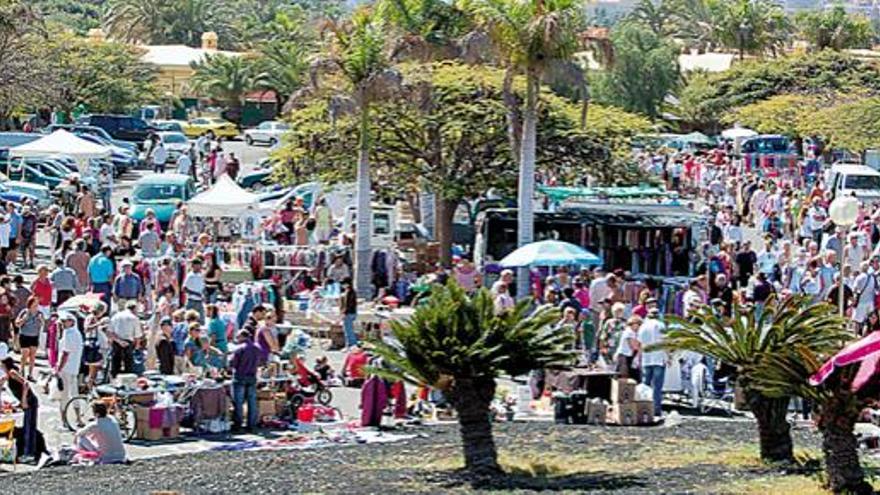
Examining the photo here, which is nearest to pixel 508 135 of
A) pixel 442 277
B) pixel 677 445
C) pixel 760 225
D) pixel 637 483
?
pixel 442 277

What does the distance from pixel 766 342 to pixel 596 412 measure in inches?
185

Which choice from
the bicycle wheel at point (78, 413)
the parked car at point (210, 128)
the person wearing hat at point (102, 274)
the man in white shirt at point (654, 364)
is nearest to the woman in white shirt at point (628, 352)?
the man in white shirt at point (654, 364)

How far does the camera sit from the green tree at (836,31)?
3632 inches

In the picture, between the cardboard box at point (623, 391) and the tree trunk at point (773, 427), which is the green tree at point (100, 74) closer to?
the cardboard box at point (623, 391)

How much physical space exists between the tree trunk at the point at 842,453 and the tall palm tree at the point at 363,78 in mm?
16164

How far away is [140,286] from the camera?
27.4 m

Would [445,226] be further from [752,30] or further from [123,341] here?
[752,30]

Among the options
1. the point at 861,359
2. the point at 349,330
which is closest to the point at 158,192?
the point at 349,330

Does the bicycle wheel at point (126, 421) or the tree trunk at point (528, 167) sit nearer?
Answer: the bicycle wheel at point (126, 421)

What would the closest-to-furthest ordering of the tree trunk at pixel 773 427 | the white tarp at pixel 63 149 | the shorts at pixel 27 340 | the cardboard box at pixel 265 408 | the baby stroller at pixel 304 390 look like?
the tree trunk at pixel 773 427 → the cardboard box at pixel 265 408 → the baby stroller at pixel 304 390 → the shorts at pixel 27 340 → the white tarp at pixel 63 149

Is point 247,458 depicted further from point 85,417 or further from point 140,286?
point 140,286

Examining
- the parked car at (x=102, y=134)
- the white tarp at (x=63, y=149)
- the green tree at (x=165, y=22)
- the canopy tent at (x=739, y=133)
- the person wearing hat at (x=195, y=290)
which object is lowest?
the person wearing hat at (x=195, y=290)

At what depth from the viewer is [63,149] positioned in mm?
41562

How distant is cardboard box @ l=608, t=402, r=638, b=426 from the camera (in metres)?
21.7
